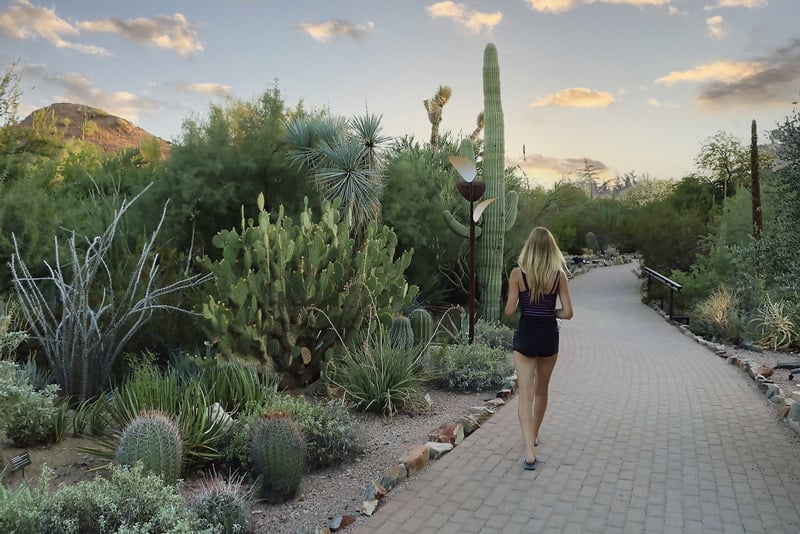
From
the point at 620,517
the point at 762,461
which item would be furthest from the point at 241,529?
the point at 762,461

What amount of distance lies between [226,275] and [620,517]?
16.2ft

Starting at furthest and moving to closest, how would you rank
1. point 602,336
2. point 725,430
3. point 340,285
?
point 602,336 < point 340,285 < point 725,430

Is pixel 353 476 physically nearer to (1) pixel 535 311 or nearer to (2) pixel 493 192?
(1) pixel 535 311

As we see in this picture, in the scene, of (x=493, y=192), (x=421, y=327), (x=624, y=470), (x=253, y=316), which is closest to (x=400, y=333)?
(x=421, y=327)

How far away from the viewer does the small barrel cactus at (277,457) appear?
15.9 ft

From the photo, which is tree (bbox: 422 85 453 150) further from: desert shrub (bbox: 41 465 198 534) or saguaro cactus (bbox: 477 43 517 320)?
desert shrub (bbox: 41 465 198 534)

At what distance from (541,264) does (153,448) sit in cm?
334

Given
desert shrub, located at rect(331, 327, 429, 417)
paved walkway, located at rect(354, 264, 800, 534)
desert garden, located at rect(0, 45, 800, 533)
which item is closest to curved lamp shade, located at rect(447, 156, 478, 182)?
desert garden, located at rect(0, 45, 800, 533)

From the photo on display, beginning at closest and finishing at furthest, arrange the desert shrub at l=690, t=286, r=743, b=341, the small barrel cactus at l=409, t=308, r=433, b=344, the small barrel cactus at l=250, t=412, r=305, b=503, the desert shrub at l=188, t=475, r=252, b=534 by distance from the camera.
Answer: the desert shrub at l=188, t=475, r=252, b=534 → the small barrel cactus at l=250, t=412, r=305, b=503 → the small barrel cactus at l=409, t=308, r=433, b=344 → the desert shrub at l=690, t=286, r=743, b=341

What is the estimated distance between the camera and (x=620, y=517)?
15.3ft

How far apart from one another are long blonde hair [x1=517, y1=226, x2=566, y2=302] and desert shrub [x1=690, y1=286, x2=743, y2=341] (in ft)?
31.9

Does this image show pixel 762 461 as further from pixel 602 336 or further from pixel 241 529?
pixel 602 336

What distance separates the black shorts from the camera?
5.50m

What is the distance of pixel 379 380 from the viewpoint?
727 centimetres
